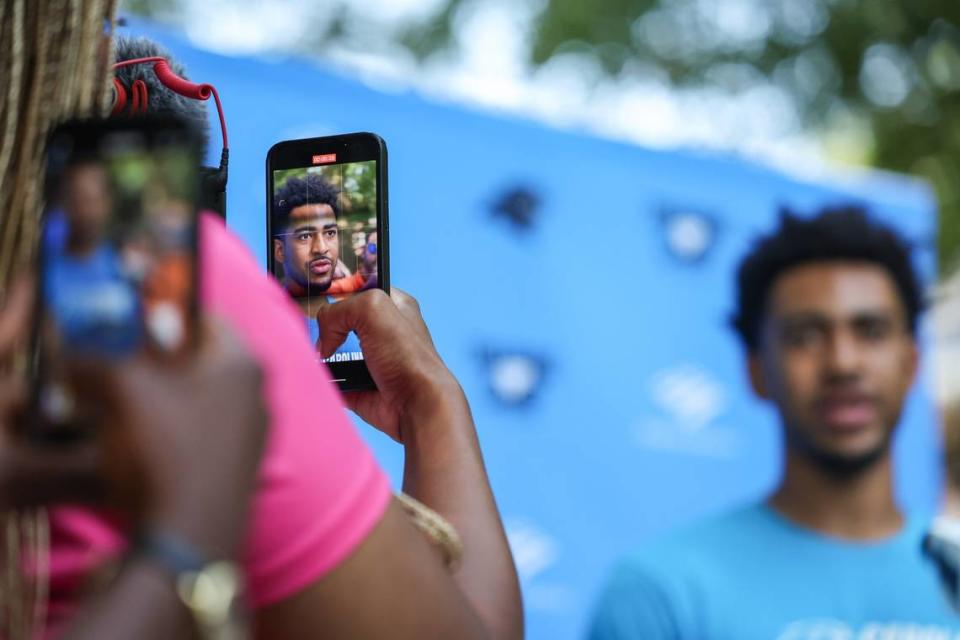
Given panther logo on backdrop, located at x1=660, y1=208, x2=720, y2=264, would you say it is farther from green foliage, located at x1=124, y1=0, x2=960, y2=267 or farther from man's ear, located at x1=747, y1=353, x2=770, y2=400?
green foliage, located at x1=124, y1=0, x2=960, y2=267

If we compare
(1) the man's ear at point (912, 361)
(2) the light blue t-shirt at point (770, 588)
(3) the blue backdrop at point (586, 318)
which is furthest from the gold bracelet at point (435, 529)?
(1) the man's ear at point (912, 361)

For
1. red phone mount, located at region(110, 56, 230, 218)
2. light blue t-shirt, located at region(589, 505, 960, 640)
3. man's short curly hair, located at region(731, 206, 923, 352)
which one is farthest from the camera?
man's short curly hair, located at region(731, 206, 923, 352)

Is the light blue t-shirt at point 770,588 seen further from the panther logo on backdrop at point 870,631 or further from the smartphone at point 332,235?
the smartphone at point 332,235

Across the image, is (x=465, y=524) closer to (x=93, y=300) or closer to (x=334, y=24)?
(x=93, y=300)

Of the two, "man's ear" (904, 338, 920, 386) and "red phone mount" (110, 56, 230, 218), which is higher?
"red phone mount" (110, 56, 230, 218)

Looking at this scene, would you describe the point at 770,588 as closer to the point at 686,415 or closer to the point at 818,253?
the point at 686,415

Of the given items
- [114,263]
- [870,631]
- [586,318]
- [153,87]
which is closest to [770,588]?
[870,631]

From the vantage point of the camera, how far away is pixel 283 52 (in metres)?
2.23

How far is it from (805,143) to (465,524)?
7.09 m

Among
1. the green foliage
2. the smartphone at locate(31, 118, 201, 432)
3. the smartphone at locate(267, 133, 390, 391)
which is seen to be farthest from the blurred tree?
the smartphone at locate(31, 118, 201, 432)

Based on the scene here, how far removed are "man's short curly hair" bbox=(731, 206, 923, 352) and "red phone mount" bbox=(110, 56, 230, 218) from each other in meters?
2.29

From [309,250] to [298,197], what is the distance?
0.05 metres

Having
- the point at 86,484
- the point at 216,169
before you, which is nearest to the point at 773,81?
the point at 216,169

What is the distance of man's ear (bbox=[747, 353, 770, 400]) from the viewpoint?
3.18 meters
